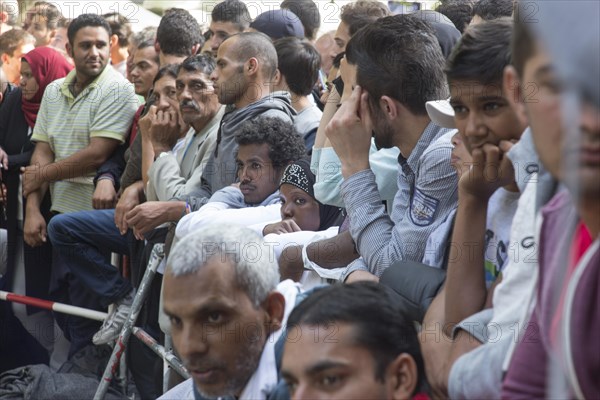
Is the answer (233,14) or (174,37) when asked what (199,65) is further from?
(233,14)

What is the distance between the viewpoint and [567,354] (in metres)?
1.31

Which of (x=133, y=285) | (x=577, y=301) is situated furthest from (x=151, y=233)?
(x=577, y=301)

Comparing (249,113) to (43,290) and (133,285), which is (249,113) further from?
A: (43,290)

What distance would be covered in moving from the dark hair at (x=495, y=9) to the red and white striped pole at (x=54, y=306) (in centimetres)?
286

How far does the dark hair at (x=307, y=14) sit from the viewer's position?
→ 22.9 ft

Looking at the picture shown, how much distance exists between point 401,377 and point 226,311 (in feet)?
2.22

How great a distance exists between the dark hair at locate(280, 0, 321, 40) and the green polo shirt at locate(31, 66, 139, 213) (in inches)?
56.8

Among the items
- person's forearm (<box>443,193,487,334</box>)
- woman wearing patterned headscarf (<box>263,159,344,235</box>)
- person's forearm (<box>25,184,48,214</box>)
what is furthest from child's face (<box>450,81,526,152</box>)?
person's forearm (<box>25,184,48,214</box>)

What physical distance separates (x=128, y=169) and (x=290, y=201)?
201 cm

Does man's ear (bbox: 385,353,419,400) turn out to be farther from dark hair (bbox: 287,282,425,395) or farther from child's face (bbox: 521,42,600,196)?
child's face (bbox: 521,42,600,196)

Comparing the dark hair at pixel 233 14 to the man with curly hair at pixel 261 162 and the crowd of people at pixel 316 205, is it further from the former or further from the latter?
the man with curly hair at pixel 261 162

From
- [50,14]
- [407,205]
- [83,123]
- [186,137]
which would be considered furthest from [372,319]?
[50,14]

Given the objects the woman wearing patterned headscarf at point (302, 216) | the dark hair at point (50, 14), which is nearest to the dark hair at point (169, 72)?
the woman wearing patterned headscarf at point (302, 216)

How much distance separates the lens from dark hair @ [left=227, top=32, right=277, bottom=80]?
5.15 m
